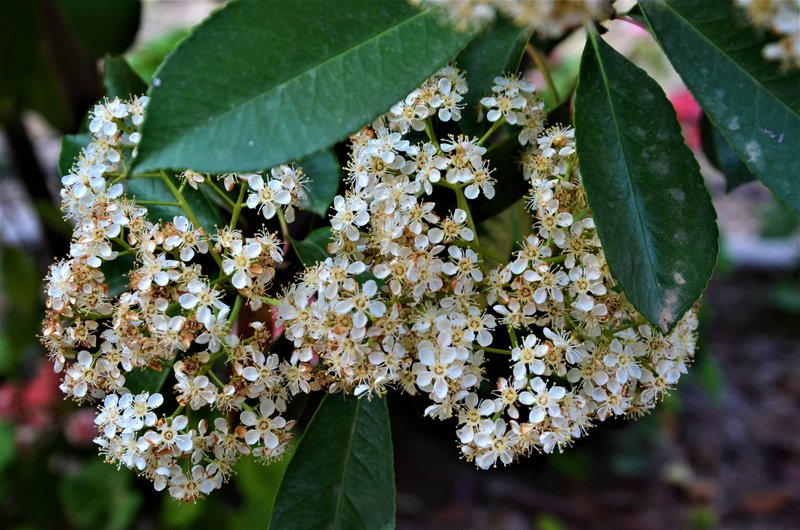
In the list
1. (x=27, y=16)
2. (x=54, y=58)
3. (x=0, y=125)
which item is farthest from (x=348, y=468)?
(x=0, y=125)

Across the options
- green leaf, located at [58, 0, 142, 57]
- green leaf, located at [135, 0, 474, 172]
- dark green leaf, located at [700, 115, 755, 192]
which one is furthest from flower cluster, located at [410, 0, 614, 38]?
green leaf, located at [58, 0, 142, 57]

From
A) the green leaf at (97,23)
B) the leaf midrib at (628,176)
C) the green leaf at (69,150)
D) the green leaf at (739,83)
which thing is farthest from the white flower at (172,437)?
the green leaf at (97,23)

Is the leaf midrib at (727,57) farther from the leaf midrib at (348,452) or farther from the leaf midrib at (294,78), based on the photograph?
the leaf midrib at (348,452)

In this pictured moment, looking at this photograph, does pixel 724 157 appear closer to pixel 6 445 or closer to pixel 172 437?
pixel 172 437

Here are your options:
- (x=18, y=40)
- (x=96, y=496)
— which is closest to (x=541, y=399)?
(x=18, y=40)

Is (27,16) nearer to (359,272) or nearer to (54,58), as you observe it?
(54,58)

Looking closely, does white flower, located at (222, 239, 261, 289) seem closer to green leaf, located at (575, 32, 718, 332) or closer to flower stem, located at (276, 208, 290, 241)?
flower stem, located at (276, 208, 290, 241)

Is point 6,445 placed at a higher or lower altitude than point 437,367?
lower
